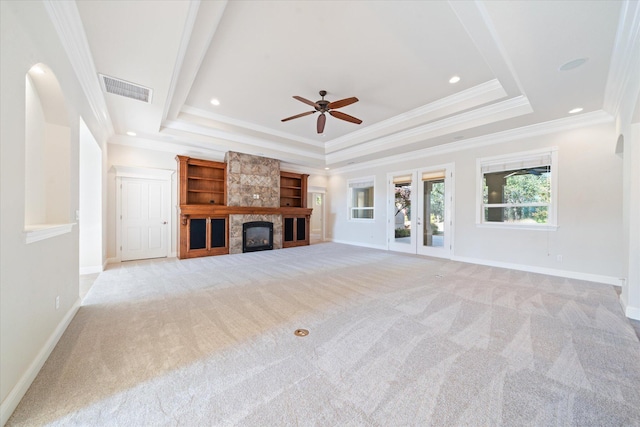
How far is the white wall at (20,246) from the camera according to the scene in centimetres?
142

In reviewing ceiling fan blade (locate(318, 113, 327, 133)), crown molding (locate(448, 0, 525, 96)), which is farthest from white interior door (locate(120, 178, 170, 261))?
crown molding (locate(448, 0, 525, 96))

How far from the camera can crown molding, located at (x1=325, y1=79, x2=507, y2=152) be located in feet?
13.2

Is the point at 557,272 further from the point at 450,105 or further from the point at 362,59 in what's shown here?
the point at 362,59

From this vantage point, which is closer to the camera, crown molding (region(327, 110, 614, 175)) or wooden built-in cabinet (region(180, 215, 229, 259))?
crown molding (region(327, 110, 614, 175))

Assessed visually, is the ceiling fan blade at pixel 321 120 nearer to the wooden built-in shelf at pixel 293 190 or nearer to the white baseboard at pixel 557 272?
the wooden built-in shelf at pixel 293 190

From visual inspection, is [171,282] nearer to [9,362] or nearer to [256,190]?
[9,362]

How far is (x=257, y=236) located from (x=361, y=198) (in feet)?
12.6

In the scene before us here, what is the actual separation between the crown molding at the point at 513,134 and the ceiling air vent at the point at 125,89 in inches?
239

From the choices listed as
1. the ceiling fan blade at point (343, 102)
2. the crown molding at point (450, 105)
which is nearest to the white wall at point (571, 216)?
the crown molding at point (450, 105)

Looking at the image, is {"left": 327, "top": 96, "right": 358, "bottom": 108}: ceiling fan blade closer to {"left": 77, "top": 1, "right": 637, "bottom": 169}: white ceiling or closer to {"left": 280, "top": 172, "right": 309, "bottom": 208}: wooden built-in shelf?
{"left": 77, "top": 1, "right": 637, "bottom": 169}: white ceiling

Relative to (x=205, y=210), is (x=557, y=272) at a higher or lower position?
lower

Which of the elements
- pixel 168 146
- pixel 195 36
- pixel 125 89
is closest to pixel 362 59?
pixel 195 36

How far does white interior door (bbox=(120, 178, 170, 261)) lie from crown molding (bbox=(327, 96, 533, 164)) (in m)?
5.54

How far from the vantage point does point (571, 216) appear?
4395 millimetres
